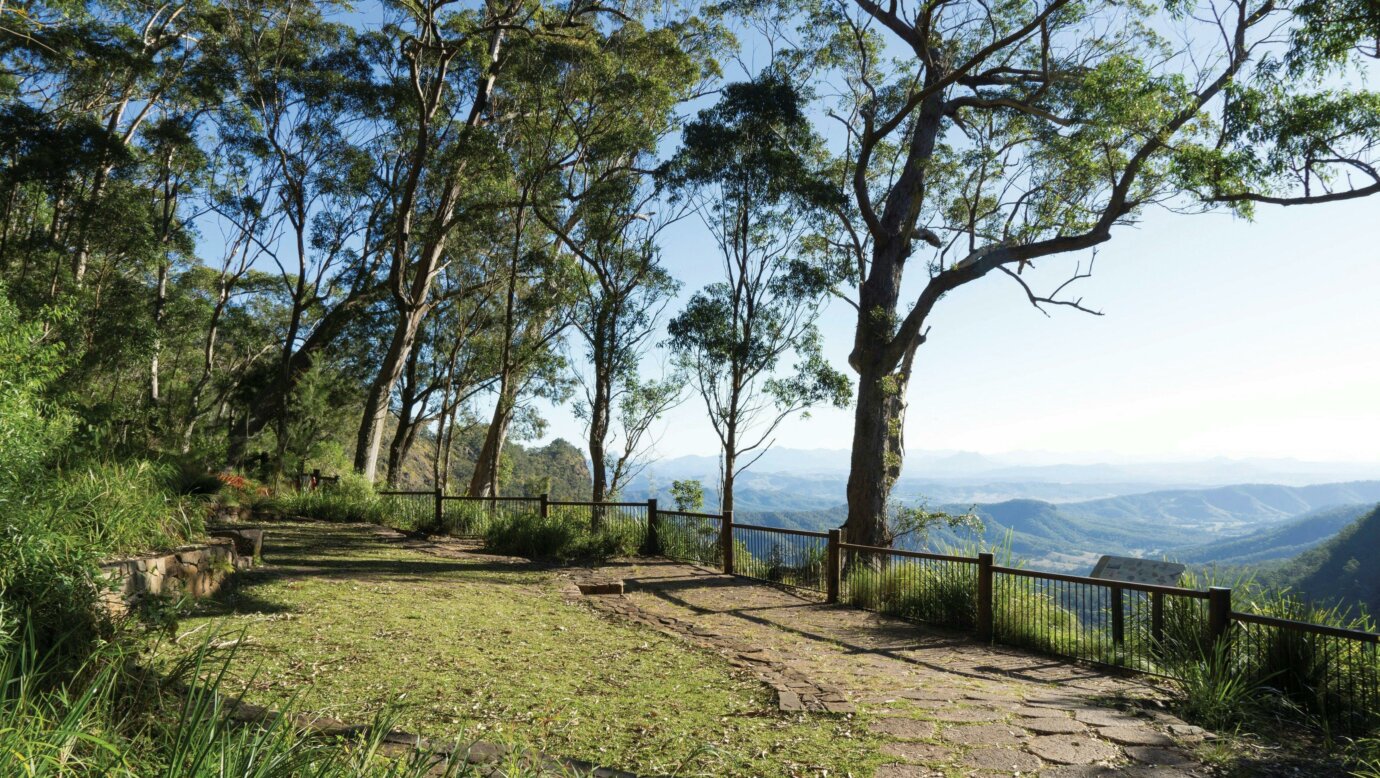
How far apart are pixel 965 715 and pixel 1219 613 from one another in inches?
93.8

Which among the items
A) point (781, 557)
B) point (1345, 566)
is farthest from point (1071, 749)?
point (1345, 566)

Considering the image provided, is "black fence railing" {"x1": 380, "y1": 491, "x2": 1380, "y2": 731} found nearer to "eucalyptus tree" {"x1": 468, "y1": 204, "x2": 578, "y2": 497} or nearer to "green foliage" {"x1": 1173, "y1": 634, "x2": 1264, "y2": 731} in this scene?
"green foliage" {"x1": 1173, "y1": 634, "x2": 1264, "y2": 731}

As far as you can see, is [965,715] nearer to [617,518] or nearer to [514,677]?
[514,677]

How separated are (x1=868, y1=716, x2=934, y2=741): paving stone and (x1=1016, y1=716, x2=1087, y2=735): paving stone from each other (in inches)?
25.2

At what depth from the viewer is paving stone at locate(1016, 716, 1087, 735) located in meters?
4.90

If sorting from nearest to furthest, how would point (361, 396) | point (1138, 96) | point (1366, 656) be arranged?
point (1366, 656) → point (1138, 96) → point (361, 396)

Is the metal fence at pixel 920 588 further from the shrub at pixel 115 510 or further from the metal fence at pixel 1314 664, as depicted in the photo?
the shrub at pixel 115 510

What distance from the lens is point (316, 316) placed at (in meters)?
30.2

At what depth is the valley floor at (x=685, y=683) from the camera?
14.4 feet

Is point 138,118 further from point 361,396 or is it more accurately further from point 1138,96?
point 1138,96

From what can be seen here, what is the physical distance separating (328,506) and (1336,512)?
201m

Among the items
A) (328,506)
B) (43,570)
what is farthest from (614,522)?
(43,570)

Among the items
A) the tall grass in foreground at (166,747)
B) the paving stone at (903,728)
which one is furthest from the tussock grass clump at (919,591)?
the tall grass in foreground at (166,747)

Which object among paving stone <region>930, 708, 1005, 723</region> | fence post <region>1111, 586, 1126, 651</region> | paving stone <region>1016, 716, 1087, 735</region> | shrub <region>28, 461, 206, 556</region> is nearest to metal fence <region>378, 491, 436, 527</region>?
shrub <region>28, 461, 206, 556</region>
